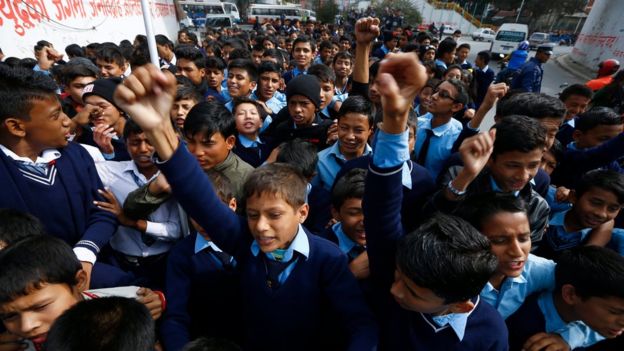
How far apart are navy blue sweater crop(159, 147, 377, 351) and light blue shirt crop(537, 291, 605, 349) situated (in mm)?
875

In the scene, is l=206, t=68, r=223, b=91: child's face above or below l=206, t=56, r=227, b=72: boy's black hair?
below

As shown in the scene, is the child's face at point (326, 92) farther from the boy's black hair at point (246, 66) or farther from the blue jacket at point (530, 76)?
the blue jacket at point (530, 76)

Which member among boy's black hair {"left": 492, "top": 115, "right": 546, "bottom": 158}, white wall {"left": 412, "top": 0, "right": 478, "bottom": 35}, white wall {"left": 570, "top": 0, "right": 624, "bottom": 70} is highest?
boy's black hair {"left": 492, "top": 115, "right": 546, "bottom": 158}

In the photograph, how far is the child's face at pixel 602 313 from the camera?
1350 millimetres

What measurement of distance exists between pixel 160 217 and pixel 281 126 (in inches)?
61.2

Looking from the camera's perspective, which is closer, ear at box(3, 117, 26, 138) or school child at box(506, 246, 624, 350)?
school child at box(506, 246, 624, 350)

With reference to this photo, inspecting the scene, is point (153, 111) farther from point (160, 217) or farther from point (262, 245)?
point (160, 217)

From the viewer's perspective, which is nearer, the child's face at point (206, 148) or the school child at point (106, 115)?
the child's face at point (206, 148)

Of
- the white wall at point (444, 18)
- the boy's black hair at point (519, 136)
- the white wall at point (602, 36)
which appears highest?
the boy's black hair at point (519, 136)

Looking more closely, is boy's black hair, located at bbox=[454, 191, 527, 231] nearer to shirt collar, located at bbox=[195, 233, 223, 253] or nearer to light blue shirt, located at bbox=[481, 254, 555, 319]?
light blue shirt, located at bbox=[481, 254, 555, 319]

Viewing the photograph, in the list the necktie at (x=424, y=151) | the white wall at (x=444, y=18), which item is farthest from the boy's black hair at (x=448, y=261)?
the white wall at (x=444, y=18)

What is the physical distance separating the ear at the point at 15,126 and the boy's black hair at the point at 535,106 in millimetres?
3095

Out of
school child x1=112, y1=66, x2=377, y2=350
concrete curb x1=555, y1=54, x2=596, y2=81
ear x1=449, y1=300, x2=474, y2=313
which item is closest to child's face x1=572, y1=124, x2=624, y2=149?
ear x1=449, y1=300, x2=474, y2=313

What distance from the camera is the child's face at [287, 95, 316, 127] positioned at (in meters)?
2.95
